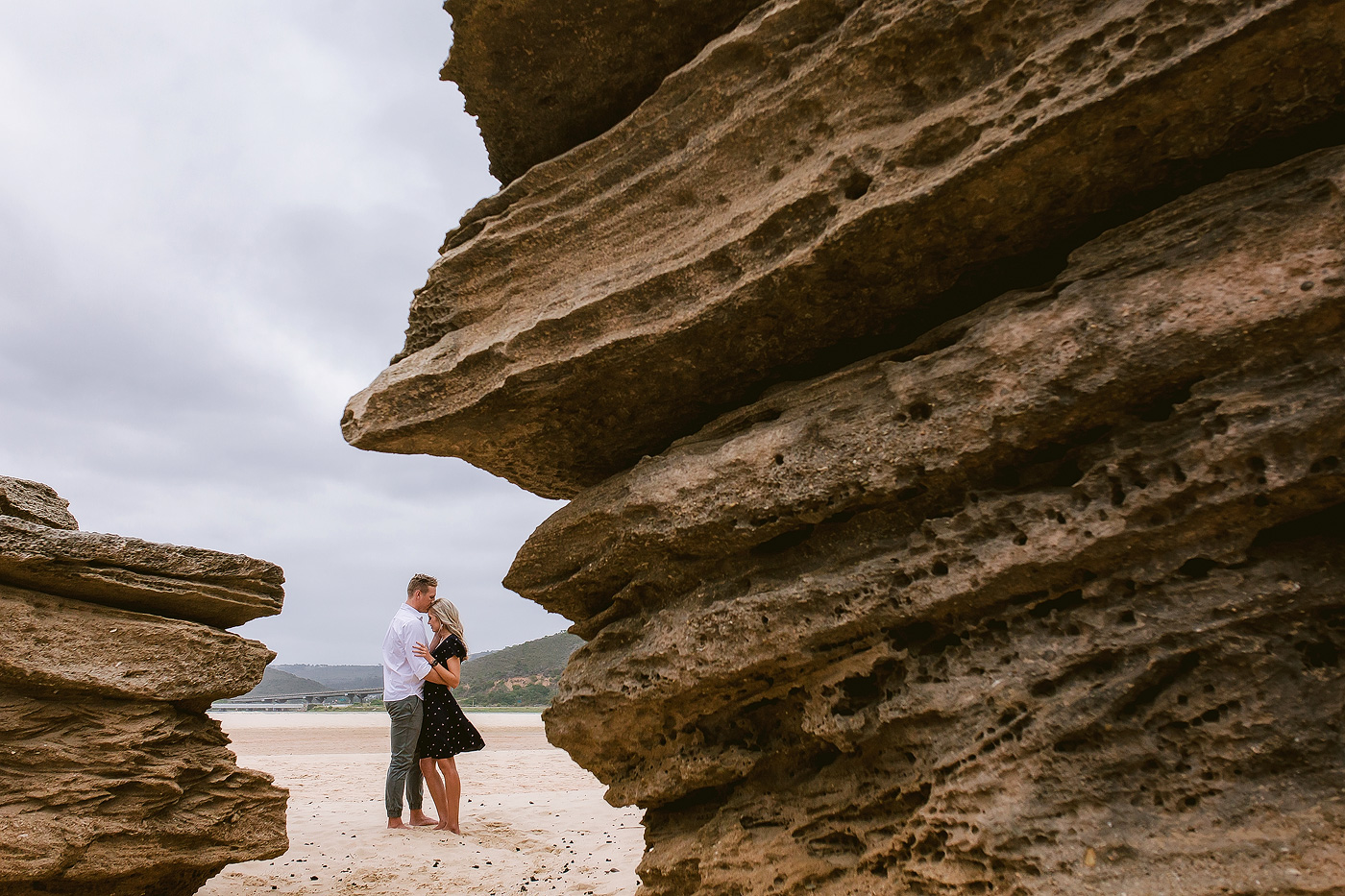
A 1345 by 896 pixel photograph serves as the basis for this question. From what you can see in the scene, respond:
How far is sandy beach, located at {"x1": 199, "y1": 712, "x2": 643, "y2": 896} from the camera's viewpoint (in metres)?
6.14

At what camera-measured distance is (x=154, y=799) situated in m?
5.34

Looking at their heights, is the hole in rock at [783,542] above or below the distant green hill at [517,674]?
above

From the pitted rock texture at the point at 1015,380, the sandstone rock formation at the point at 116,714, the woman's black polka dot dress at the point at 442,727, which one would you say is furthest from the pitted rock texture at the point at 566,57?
the woman's black polka dot dress at the point at 442,727

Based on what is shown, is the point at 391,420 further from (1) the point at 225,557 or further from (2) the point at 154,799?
(2) the point at 154,799

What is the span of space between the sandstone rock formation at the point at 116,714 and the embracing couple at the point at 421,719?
153 centimetres

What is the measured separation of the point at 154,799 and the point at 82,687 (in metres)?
0.92

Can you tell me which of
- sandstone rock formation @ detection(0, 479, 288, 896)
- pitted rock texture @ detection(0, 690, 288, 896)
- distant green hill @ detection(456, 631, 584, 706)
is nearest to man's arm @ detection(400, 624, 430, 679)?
sandstone rock formation @ detection(0, 479, 288, 896)

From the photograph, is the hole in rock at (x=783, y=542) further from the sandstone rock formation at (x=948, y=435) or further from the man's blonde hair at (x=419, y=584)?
the man's blonde hair at (x=419, y=584)

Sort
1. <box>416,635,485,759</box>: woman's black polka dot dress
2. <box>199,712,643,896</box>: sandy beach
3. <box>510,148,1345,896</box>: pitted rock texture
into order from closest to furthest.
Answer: <box>510,148,1345,896</box>: pitted rock texture
<box>199,712,643,896</box>: sandy beach
<box>416,635,485,759</box>: woman's black polka dot dress

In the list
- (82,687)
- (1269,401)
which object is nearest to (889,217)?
(1269,401)

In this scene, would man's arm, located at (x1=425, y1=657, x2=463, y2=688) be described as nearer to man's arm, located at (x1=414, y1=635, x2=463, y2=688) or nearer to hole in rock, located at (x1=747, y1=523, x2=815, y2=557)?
man's arm, located at (x1=414, y1=635, x2=463, y2=688)

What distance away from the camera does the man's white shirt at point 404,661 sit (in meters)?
7.49

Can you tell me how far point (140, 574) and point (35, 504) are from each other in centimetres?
115

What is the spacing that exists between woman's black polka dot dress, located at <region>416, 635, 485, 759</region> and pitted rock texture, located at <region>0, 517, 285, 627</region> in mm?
1839
